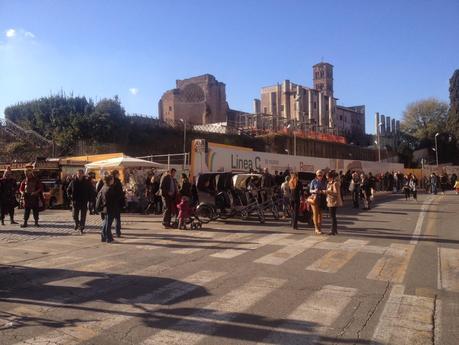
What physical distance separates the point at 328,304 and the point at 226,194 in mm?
9895

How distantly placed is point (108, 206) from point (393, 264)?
6590 mm

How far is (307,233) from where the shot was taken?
12.9 meters

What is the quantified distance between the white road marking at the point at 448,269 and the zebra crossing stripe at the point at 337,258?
1.62 meters

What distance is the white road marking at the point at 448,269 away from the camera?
7.18 m

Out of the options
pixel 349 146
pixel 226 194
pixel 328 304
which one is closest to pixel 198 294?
pixel 328 304

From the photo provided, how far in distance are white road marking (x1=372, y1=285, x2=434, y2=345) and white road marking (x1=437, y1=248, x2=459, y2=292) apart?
0.93 meters

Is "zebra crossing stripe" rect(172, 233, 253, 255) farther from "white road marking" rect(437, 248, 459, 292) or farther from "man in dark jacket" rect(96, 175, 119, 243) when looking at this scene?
"white road marking" rect(437, 248, 459, 292)

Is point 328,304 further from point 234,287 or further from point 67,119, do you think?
point 67,119

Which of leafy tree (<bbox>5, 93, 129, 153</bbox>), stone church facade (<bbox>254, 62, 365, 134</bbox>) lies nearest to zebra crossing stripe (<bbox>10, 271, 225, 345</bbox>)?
leafy tree (<bbox>5, 93, 129, 153</bbox>)

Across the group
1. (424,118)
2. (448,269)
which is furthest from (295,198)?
(424,118)

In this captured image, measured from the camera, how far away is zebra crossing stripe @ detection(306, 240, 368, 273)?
8.33 meters

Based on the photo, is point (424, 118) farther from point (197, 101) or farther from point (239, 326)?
point (239, 326)

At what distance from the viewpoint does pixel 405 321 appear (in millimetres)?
5449

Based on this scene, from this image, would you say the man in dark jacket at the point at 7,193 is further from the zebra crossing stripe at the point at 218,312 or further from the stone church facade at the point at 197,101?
the stone church facade at the point at 197,101
